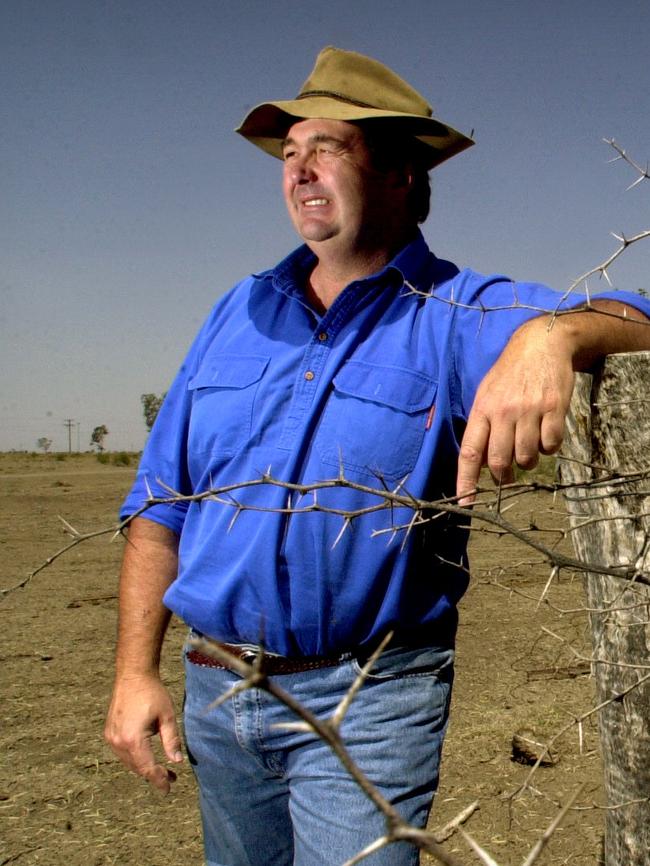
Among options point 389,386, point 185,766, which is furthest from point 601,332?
point 185,766

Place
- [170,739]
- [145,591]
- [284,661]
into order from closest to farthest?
[284,661] → [170,739] → [145,591]

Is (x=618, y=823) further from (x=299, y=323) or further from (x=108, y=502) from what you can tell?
(x=108, y=502)

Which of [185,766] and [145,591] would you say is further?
[185,766]

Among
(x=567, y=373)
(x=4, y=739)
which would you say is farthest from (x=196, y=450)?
(x=4, y=739)

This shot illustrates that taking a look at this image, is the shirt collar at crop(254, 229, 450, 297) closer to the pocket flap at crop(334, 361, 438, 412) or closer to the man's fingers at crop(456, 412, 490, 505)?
the pocket flap at crop(334, 361, 438, 412)

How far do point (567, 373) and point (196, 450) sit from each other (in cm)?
107

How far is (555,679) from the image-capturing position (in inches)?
197

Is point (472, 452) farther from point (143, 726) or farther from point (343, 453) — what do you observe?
point (143, 726)

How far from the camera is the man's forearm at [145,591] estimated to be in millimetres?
2477

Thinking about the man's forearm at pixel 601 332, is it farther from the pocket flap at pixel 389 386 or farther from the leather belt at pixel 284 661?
the leather belt at pixel 284 661

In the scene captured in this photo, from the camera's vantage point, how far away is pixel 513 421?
4.90 ft

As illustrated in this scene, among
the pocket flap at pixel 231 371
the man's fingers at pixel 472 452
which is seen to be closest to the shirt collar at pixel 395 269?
the pocket flap at pixel 231 371

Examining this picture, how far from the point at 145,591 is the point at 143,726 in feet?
1.15

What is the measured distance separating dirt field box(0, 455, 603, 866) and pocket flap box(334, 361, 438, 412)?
16.4 inches
